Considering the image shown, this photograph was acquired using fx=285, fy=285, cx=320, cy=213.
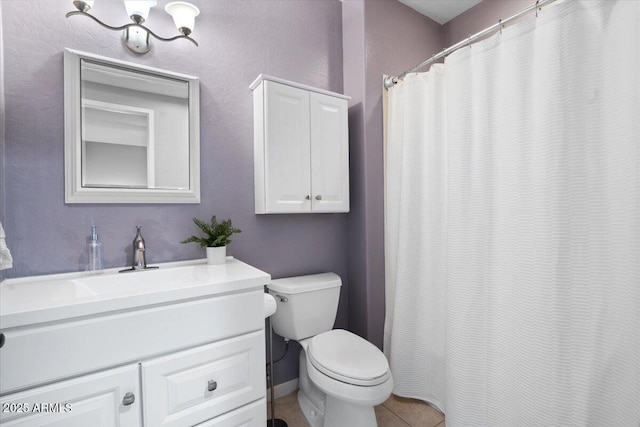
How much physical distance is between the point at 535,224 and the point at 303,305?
1.14 metres

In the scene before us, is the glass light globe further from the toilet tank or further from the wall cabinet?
the toilet tank

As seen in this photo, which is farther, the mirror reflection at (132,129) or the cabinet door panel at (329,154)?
the cabinet door panel at (329,154)

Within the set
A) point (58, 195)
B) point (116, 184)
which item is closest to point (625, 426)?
point (116, 184)

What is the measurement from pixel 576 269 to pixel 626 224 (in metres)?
0.20

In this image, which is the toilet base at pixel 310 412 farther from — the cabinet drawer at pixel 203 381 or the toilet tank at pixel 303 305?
the cabinet drawer at pixel 203 381

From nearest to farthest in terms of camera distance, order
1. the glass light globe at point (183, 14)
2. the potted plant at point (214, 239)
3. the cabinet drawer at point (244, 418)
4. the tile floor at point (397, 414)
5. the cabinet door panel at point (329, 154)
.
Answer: the cabinet drawer at point (244, 418)
the glass light globe at point (183, 14)
the potted plant at point (214, 239)
the tile floor at point (397, 414)
the cabinet door panel at point (329, 154)

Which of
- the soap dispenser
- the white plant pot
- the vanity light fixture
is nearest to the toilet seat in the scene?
the white plant pot

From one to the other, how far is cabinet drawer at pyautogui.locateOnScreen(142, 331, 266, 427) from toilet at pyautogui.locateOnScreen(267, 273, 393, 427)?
33 centimetres

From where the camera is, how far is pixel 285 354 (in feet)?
5.68

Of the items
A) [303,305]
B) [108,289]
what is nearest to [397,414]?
[303,305]

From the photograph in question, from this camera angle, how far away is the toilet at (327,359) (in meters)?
1.22

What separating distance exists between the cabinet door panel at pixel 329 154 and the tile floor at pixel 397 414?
1173mm

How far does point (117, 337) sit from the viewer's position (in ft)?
2.88

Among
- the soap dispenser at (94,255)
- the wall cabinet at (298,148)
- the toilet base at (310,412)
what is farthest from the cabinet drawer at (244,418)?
the wall cabinet at (298,148)
